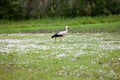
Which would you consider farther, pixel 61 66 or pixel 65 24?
pixel 65 24

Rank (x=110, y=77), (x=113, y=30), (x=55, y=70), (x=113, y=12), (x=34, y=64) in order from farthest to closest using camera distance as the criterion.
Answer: (x=113, y=12) < (x=113, y=30) < (x=34, y=64) < (x=55, y=70) < (x=110, y=77)

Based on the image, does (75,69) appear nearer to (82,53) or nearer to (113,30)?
(82,53)

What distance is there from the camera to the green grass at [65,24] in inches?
1608

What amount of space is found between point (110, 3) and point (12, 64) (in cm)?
4365

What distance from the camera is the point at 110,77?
12820mm

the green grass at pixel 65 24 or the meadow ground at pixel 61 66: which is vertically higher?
the meadow ground at pixel 61 66

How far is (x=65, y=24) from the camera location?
156ft

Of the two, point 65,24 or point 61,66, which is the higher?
point 61,66

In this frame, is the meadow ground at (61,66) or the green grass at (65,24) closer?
the meadow ground at (61,66)

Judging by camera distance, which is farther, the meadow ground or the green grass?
the green grass

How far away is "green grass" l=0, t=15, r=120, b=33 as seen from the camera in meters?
40.8

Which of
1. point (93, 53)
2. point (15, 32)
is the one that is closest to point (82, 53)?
point (93, 53)

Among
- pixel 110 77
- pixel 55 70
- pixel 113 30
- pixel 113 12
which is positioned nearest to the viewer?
pixel 110 77

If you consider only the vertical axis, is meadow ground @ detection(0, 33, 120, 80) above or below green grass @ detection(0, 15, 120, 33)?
above
